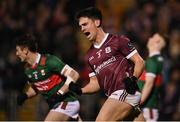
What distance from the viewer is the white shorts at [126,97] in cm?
923

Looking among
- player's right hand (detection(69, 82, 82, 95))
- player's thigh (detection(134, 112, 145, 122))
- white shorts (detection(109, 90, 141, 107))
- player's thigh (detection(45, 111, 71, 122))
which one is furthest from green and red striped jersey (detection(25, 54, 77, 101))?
white shorts (detection(109, 90, 141, 107))

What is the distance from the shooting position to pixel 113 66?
30.7 ft

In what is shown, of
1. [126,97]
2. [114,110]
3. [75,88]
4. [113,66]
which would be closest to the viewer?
[114,110]

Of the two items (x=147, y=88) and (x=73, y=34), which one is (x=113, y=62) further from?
(x=73, y=34)

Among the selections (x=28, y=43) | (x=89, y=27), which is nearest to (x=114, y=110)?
(x=89, y=27)

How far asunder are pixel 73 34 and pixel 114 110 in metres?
7.84

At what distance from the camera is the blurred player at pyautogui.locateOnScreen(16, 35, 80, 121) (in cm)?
1083

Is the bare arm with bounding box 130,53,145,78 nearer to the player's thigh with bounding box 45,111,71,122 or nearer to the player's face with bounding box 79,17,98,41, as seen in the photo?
the player's face with bounding box 79,17,98,41

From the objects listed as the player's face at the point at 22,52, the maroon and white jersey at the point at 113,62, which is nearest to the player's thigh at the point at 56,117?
the player's face at the point at 22,52

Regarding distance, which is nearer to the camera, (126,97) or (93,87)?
(126,97)

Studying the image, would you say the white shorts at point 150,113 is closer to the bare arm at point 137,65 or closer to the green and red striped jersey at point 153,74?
the green and red striped jersey at point 153,74

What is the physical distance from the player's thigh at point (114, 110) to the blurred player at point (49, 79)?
5.53 ft

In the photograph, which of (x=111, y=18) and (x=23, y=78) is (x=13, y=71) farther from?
(x=111, y=18)

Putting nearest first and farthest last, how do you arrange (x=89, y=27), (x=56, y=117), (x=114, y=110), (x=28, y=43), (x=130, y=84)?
(x=130, y=84) < (x=114, y=110) < (x=89, y=27) < (x=56, y=117) < (x=28, y=43)
